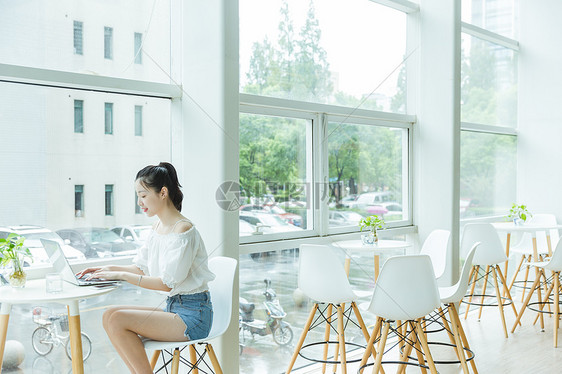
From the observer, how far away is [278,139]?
12.1 ft

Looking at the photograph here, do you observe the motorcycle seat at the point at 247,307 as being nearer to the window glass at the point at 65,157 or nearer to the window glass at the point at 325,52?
the window glass at the point at 65,157

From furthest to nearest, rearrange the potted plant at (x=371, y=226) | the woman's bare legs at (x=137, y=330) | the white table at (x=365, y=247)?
the potted plant at (x=371, y=226)
the white table at (x=365, y=247)
the woman's bare legs at (x=137, y=330)

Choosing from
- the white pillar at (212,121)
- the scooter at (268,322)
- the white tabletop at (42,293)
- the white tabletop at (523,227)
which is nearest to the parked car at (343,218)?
the scooter at (268,322)

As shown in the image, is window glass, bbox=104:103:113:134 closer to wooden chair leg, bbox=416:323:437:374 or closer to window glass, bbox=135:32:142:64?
window glass, bbox=135:32:142:64

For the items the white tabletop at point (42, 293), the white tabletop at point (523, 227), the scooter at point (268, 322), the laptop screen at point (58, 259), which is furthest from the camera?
the white tabletop at point (523, 227)

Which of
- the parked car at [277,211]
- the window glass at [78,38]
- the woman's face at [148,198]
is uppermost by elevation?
the window glass at [78,38]

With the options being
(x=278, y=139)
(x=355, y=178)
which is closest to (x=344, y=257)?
(x=355, y=178)

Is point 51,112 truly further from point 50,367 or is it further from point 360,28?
point 360,28

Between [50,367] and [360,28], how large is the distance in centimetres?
334

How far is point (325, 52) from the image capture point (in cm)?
409

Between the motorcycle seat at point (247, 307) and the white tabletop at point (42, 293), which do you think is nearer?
the white tabletop at point (42, 293)

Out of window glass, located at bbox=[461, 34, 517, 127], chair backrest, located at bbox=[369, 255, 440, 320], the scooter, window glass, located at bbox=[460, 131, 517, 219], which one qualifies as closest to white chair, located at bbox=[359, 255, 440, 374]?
chair backrest, located at bbox=[369, 255, 440, 320]

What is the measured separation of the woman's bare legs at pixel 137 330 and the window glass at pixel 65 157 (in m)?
0.67

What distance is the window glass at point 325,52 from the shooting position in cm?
358
